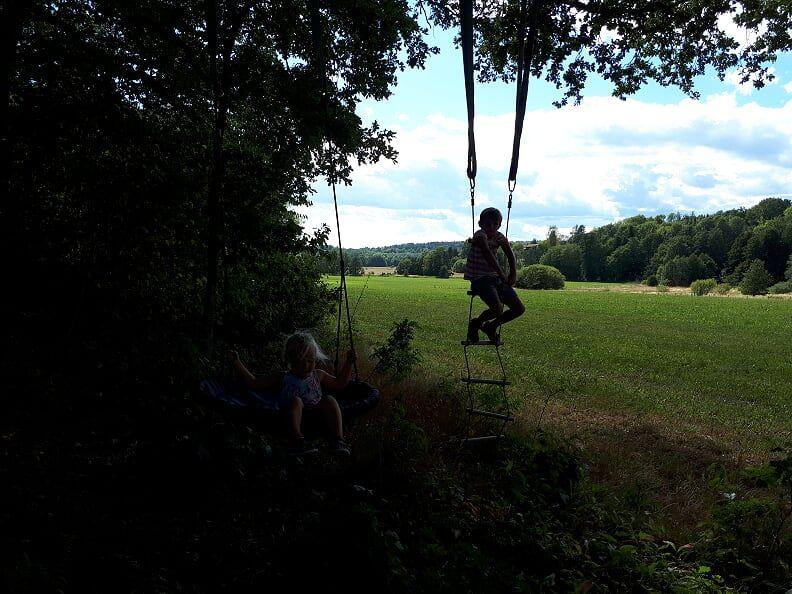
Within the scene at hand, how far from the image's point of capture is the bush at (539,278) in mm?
61938

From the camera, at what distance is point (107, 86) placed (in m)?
5.49

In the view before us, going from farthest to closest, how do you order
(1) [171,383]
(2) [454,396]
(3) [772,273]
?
(3) [772,273] < (2) [454,396] < (1) [171,383]

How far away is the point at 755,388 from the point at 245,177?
14124 millimetres

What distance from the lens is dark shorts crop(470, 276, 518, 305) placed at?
5312 millimetres

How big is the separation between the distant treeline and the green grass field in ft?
102

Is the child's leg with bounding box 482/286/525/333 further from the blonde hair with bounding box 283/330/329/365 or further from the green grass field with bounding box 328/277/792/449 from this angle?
the blonde hair with bounding box 283/330/329/365

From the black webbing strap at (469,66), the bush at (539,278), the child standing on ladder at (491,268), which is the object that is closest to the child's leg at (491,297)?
the child standing on ladder at (491,268)

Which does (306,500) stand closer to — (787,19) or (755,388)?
(787,19)

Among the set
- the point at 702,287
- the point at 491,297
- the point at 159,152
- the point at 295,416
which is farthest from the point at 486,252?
the point at 702,287

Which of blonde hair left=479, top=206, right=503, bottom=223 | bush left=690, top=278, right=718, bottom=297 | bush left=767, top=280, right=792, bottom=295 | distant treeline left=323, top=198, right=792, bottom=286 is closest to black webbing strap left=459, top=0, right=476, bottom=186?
blonde hair left=479, top=206, right=503, bottom=223

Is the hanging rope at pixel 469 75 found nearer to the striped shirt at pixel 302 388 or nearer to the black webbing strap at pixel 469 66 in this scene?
the black webbing strap at pixel 469 66

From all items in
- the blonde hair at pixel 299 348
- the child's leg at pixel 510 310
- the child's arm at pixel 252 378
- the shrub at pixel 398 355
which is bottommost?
the shrub at pixel 398 355

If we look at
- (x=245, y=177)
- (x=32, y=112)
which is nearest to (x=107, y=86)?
(x=32, y=112)

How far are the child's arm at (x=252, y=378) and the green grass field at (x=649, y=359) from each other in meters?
1.52
